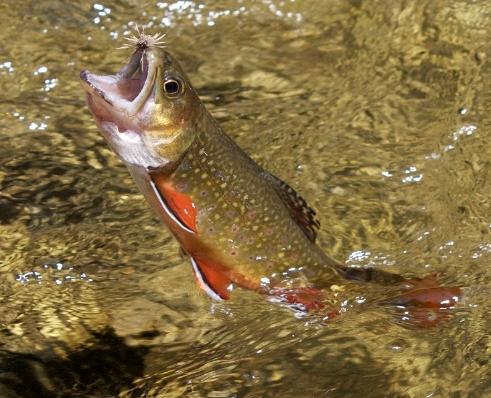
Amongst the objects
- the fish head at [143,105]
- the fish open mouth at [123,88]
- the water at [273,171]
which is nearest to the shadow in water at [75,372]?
the water at [273,171]

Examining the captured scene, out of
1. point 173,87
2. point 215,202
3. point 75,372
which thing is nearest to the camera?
point 173,87

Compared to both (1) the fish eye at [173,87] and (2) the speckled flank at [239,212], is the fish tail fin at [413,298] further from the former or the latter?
(1) the fish eye at [173,87]

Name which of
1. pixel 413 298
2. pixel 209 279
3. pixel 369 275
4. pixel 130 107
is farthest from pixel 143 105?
pixel 413 298

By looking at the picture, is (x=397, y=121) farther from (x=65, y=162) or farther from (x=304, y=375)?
(x=304, y=375)

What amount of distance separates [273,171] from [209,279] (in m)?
1.51

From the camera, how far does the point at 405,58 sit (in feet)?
18.8

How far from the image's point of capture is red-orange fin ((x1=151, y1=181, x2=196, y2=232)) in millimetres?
3236

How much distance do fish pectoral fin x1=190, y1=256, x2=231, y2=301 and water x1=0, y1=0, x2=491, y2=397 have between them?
0.98 feet

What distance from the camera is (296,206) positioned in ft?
11.7

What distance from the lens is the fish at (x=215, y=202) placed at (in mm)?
3172

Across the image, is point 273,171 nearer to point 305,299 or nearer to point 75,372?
point 305,299

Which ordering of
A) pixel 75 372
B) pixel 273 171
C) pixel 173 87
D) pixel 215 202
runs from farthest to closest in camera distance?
pixel 273 171, pixel 75 372, pixel 215 202, pixel 173 87

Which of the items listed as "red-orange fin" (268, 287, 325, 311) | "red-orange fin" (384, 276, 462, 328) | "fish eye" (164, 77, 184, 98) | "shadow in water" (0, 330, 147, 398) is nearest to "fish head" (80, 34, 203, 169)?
"fish eye" (164, 77, 184, 98)

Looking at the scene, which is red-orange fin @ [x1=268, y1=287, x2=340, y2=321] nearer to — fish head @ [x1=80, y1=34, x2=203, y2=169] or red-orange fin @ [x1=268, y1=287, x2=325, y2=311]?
red-orange fin @ [x1=268, y1=287, x2=325, y2=311]
